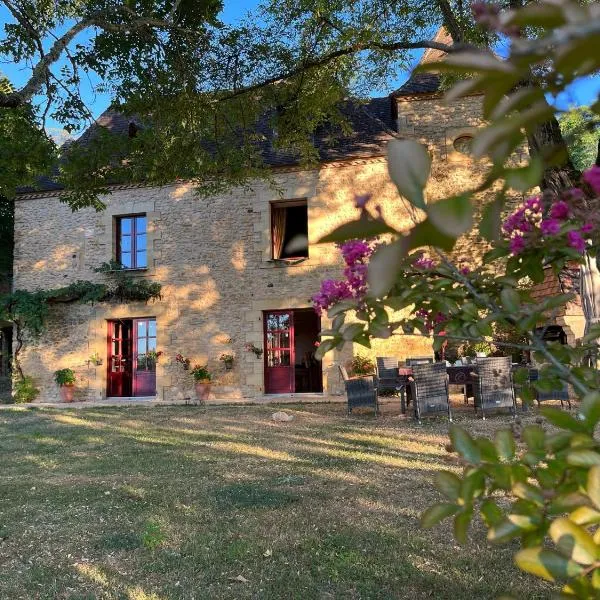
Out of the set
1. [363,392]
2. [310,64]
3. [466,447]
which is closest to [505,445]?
[466,447]

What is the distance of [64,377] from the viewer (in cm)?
1170

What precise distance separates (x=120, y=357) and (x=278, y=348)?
3.88 m

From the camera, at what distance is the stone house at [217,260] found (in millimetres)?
11125

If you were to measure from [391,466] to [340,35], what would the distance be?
505 cm

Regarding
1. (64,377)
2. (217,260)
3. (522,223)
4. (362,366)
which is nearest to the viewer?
(522,223)

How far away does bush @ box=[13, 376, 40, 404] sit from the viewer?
39.2 feet

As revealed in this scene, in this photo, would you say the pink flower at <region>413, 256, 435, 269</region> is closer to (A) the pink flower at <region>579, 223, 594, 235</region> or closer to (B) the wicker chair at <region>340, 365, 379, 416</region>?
(A) the pink flower at <region>579, 223, 594, 235</region>

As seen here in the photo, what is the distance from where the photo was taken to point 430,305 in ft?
4.68

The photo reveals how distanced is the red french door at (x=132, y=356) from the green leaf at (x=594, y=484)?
1211 cm

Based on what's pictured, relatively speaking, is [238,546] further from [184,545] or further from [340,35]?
[340,35]

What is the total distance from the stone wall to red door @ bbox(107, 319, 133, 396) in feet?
1.03

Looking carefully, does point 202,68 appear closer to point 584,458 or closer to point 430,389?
point 430,389

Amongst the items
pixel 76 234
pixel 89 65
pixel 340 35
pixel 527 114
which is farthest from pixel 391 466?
pixel 76 234

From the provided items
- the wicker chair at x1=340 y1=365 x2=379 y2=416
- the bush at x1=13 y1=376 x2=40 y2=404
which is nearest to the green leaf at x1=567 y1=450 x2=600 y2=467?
the wicker chair at x1=340 y1=365 x2=379 y2=416
